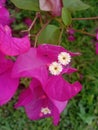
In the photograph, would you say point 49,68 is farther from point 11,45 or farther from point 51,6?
point 51,6

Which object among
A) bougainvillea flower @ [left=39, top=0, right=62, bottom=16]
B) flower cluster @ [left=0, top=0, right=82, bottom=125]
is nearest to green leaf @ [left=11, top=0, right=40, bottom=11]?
bougainvillea flower @ [left=39, top=0, right=62, bottom=16]

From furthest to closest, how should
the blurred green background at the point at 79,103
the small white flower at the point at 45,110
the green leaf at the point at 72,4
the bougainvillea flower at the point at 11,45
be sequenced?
the blurred green background at the point at 79,103 < the green leaf at the point at 72,4 < the small white flower at the point at 45,110 < the bougainvillea flower at the point at 11,45

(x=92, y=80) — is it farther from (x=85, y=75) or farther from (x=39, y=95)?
(x=39, y=95)

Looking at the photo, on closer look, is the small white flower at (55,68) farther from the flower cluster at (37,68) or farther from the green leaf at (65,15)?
the green leaf at (65,15)

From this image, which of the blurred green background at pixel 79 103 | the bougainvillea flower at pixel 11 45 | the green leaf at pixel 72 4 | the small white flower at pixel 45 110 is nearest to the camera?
the bougainvillea flower at pixel 11 45

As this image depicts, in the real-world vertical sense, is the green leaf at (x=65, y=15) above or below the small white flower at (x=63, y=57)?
below

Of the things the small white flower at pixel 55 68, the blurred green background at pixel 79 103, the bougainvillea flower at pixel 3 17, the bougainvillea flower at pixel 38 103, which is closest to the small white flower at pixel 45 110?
the bougainvillea flower at pixel 38 103

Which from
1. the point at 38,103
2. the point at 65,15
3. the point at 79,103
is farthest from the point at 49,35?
the point at 79,103

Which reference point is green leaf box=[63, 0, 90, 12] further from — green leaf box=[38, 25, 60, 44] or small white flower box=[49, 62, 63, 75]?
small white flower box=[49, 62, 63, 75]
